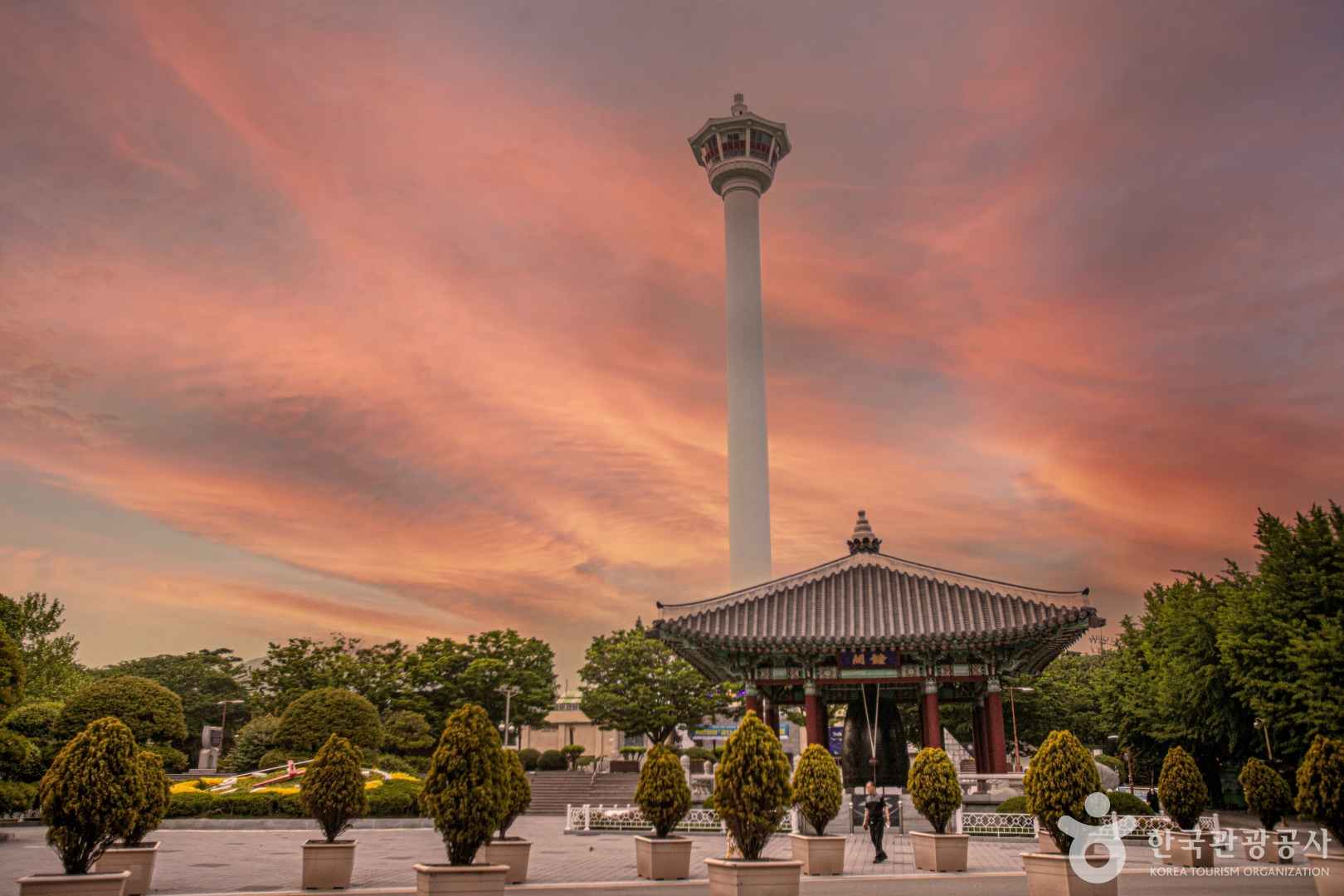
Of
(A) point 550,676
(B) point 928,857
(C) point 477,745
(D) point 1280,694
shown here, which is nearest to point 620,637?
(A) point 550,676

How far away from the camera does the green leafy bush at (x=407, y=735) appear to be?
5597cm

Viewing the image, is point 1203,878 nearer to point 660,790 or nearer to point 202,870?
point 660,790

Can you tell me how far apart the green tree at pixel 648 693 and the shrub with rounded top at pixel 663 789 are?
137 feet

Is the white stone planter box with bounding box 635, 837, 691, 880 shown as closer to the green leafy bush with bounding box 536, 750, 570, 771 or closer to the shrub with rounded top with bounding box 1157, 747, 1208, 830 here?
the shrub with rounded top with bounding box 1157, 747, 1208, 830

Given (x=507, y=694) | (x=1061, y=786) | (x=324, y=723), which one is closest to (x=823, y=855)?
(x=1061, y=786)

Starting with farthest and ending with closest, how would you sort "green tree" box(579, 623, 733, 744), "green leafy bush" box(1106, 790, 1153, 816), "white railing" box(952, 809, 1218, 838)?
1. "green tree" box(579, 623, 733, 744)
2. "green leafy bush" box(1106, 790, 1153, 816)
3. "white railing" box(952, 809, 1218, 838)

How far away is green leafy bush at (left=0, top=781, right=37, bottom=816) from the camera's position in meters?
27.6

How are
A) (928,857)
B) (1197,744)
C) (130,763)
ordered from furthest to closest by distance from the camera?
(1197,744), (928,857), (130,763)

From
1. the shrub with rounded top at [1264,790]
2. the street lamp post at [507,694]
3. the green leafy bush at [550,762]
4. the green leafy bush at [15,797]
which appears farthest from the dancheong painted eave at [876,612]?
the green leafy bush at [550,762]

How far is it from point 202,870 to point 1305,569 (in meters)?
32.3

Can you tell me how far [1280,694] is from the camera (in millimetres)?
30875

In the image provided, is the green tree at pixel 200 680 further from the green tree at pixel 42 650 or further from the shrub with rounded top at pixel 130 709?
the shrub with rounded top at pixel 130 709

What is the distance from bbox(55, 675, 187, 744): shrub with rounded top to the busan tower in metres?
33.1

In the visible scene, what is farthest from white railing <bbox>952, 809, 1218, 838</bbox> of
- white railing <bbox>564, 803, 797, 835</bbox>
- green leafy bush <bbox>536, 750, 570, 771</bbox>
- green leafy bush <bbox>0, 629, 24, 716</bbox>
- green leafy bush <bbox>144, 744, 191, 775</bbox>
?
green leafy bush <bbox>536, 750, 570, 771</bbox>
